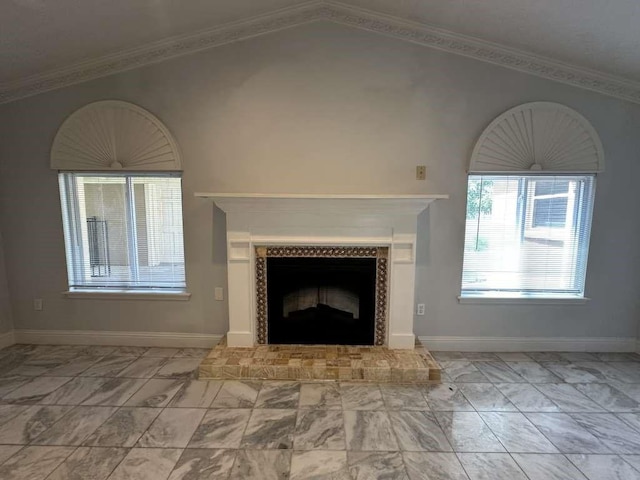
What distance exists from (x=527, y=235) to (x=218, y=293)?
2.92m

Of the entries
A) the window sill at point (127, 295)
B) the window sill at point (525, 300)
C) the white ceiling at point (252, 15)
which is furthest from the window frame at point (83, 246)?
the window sill at point (525, 300)

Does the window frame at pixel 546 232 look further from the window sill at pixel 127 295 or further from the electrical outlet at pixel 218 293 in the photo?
the window sill at pixel 127 295

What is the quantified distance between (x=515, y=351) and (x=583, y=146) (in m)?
1.94

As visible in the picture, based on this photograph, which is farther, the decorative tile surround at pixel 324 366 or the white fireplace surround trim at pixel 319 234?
the white fireplace surround trim at pixel 319 234

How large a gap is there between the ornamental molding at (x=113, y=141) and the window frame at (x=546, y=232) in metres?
2.77

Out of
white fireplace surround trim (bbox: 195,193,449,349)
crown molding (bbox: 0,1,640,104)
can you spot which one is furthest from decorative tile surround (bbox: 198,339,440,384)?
crown molding (bbox: 0,1,640,104)

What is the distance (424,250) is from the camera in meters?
2.98

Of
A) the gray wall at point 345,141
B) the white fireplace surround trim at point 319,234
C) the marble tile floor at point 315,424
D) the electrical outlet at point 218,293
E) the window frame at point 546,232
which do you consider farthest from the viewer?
the electrical outlet at point 218,293

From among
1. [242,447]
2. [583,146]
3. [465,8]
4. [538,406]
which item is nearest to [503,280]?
[538,406]

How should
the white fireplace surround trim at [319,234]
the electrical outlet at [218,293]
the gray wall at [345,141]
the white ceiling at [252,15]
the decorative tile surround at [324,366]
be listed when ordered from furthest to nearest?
the electrical outlet at [218,293] → the gray wall at [345,141] → the white fireplace surround trim at [319,234] → the decorative tile surround at [324,366] → the white ceiling at [252,15]

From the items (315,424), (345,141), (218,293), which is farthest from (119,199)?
(315,424)

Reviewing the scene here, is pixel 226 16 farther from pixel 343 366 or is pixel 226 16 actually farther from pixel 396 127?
pixel 343 366

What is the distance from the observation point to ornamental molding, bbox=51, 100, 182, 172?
2.86 m

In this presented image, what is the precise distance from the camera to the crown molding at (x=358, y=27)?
2680 mm
